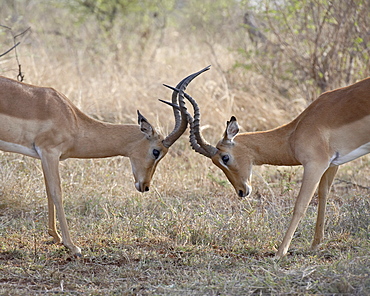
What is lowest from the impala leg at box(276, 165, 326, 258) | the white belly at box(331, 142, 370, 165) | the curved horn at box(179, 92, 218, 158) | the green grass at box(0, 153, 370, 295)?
the green grass at box(0, 153, 370, 295)

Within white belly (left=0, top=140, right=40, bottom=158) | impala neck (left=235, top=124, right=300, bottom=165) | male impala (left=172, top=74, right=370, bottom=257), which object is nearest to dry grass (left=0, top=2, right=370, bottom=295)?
male impala (left=172, top=74, right=370, bottom=257)

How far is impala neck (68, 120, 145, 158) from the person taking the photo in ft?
16.7

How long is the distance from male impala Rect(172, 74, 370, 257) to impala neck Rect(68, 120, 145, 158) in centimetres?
60

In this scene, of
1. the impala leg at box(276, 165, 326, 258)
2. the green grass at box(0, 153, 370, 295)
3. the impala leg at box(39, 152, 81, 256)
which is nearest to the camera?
the green grass at box(0, 153, 370, 295)

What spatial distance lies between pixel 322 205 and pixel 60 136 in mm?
2379

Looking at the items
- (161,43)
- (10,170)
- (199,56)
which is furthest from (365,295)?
(161,43)

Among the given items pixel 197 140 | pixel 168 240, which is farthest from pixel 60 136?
pixel 168 240

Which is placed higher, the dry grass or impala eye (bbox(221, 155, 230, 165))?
impala eye (bbox(221, 155, 230, 165))

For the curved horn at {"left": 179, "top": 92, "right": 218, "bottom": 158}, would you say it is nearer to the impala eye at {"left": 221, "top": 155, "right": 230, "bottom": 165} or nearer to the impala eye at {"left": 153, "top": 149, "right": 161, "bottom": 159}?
the impala eye at {"left": 221, "top": 155, "right": 230, "bottom": 165}

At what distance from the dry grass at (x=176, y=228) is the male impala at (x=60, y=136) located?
0.42 m

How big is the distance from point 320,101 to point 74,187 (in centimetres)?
298

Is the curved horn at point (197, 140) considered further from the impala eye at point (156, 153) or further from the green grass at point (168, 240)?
the green grass at point (168, 240)

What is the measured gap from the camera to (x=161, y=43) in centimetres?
1414

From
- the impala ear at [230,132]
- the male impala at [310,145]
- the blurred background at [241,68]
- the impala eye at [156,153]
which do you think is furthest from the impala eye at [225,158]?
the blurred background at [241,68]
